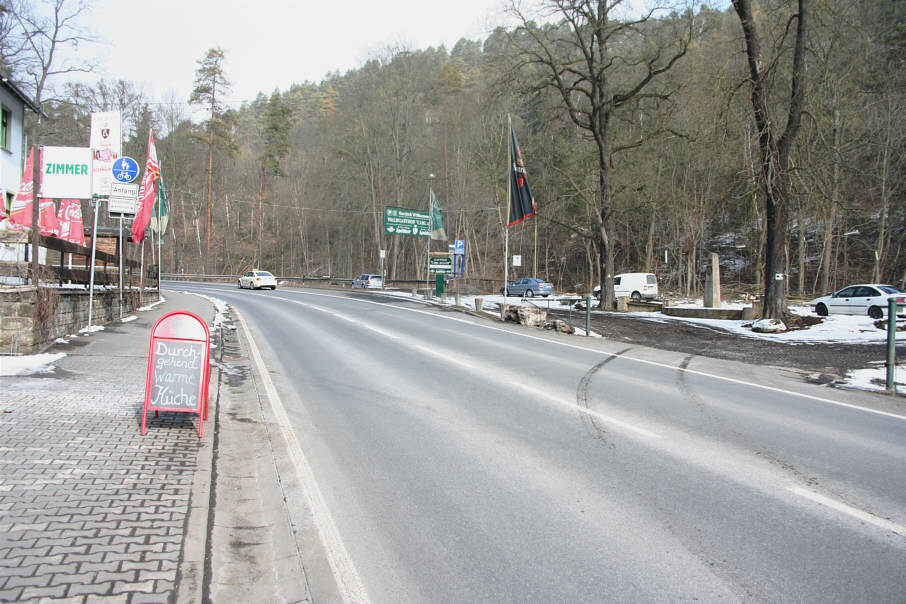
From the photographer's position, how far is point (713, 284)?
90.2 ft

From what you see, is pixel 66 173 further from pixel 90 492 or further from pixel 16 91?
pixel 16 91

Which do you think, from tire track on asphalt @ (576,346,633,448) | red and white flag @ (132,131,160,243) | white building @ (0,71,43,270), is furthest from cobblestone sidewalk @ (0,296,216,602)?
white building @ (0,71,43,270)

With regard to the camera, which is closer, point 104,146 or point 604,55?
point 104,146

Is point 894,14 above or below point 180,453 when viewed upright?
above

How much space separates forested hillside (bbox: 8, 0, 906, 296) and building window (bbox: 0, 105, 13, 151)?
9.77 m

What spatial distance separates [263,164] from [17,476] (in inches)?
2601

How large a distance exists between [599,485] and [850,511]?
181 cm

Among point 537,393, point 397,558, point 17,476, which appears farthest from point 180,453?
point 537,393

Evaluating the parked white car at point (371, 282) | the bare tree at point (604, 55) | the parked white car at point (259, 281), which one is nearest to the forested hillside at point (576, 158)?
the bare tree at point (604, 55)

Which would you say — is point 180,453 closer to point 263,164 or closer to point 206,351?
point 206,351

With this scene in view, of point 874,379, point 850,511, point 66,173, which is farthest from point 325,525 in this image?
point 66,173

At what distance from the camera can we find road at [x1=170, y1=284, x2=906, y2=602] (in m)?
3.42

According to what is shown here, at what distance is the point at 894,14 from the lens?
39.8 m

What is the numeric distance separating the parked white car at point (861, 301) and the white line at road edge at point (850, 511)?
2208 centimetres
